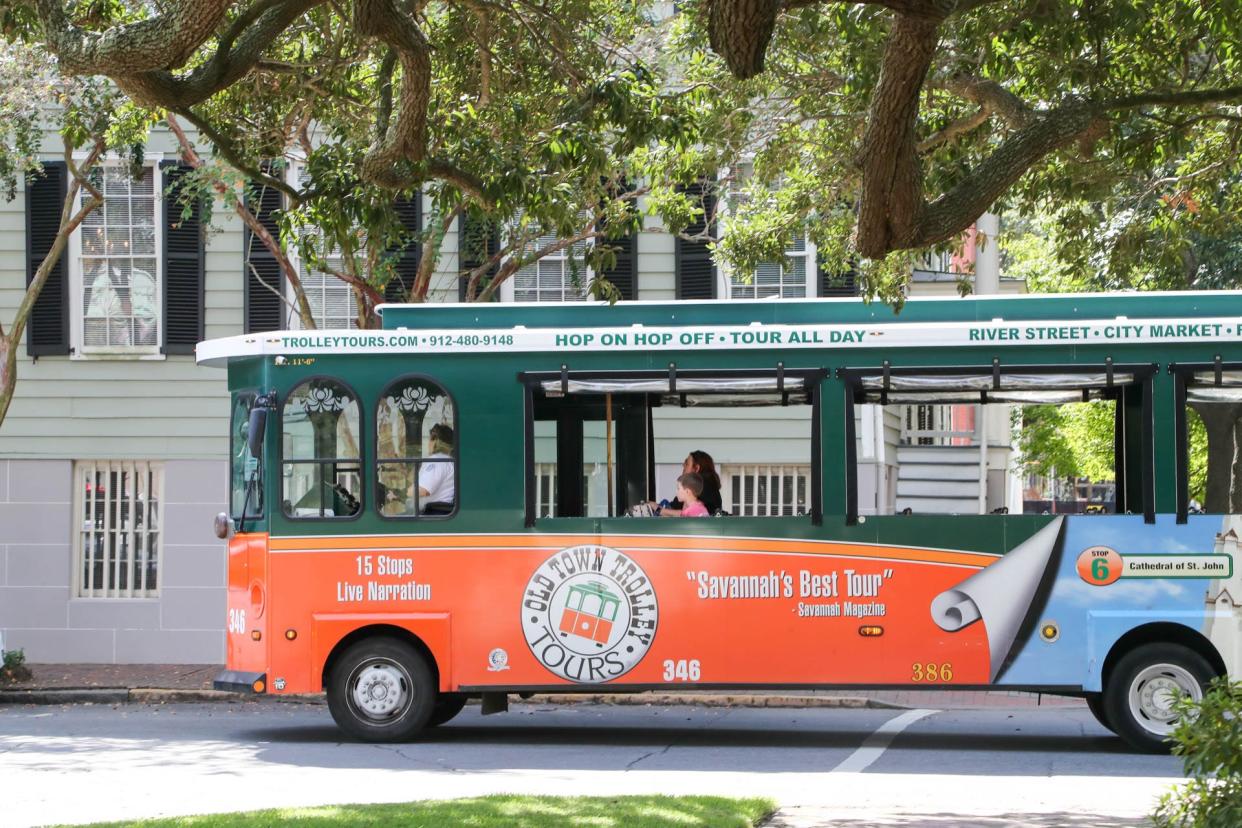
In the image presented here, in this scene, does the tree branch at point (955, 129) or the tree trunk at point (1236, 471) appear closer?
the tree trunk at point (1236, 471)

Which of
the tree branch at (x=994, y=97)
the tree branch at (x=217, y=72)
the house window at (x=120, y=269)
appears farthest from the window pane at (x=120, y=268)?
the tree branch at (x=994, y=97)

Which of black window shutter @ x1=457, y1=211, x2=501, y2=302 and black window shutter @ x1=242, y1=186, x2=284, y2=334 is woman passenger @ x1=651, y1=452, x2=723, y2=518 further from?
black window shutter @ x1=242, y1=186, x2=284, y2=334

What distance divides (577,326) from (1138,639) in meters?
4.76

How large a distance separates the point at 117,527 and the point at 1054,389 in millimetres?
12592

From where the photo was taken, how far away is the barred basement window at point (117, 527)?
2019cm

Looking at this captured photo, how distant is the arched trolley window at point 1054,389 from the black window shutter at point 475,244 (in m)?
6.27

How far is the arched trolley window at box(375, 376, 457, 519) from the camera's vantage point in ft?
40.7

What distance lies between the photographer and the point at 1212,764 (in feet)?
19.7

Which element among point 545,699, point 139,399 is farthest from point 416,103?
point 139,399

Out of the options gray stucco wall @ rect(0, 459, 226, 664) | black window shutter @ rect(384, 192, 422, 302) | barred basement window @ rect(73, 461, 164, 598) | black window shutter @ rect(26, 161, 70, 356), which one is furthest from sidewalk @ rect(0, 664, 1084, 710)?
black window shutter @ rect(384, 192, 422, 302)

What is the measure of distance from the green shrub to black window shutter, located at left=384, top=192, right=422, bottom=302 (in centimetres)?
1455

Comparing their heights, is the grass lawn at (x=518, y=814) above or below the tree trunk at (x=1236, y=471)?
below

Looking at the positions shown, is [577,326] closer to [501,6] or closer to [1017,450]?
[501,6]

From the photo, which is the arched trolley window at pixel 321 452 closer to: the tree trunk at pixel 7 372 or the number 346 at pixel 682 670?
the number 346 at pixel 682 670
